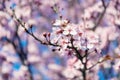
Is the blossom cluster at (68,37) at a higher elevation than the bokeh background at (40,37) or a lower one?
higher

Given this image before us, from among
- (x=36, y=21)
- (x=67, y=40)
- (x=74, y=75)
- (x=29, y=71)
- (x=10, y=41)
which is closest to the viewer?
(x=67, y=40)

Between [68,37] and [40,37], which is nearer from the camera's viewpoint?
[68,37]

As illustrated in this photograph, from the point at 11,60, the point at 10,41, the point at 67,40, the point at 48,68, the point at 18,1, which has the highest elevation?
the point at 67,40

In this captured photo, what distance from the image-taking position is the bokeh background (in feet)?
28.0

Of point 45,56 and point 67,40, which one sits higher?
point 67,40

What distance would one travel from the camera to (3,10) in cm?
895

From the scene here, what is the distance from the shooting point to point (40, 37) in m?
9.95

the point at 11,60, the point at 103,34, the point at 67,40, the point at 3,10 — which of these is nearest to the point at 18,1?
the point at 3,10

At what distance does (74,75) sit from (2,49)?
2.54 m

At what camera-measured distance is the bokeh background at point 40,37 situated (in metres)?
8.53

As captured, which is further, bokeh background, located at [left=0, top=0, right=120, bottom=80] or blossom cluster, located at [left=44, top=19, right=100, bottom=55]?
bokeh background, located at [left=0, top=0, right=120, bottom=80]

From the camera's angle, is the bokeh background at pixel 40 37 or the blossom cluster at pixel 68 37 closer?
the blossom cluster at pixel 68 37

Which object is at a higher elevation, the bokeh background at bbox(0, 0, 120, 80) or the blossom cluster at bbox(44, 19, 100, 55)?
the blossom cluster at bbox(44, 19, 100, 55)

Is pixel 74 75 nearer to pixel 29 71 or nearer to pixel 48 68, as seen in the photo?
pixel 29 71
